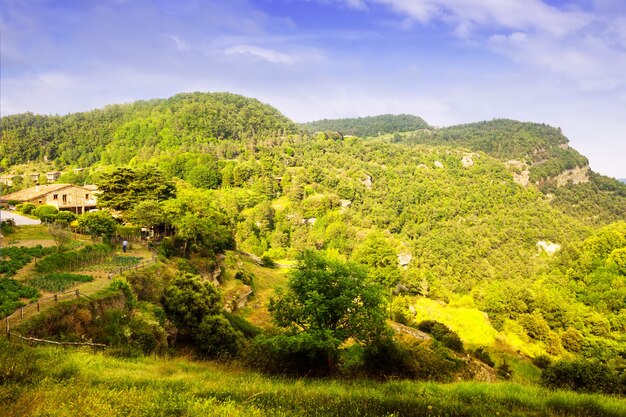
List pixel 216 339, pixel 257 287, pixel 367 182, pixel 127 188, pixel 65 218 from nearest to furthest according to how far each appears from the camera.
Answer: pixel 216 339 → pixel 65 218 → pixel 127 188 → pixel 257 287 → pixel 367 182

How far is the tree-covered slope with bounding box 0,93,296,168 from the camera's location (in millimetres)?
117250

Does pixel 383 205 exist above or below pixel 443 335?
above

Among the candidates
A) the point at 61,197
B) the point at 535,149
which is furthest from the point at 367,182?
the point at 535,149

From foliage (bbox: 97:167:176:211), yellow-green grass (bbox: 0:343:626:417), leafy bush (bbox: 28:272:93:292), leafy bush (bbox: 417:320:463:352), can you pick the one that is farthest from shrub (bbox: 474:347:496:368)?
foliage (bbox: 97:167:176:211)

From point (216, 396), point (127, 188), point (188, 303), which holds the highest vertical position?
point (127, 188)

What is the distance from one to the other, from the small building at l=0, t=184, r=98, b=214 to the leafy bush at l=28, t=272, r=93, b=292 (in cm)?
3014

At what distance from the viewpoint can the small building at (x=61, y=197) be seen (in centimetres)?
4497

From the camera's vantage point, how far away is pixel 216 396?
8711 millimetres

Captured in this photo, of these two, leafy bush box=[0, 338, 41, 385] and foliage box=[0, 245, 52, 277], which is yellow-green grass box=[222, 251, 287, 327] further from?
leafy bush box=[0, 338, 41, 385]

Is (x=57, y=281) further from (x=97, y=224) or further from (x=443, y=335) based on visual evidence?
(x=443, y=335)

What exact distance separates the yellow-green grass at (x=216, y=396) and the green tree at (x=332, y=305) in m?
2.80

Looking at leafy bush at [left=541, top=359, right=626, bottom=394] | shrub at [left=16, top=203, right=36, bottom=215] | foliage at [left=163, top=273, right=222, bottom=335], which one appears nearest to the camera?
leafy bush at [left=541, top=359, right=626, bottom=394]

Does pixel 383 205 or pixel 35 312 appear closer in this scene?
pixel 35 312

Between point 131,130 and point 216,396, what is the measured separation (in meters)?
137
